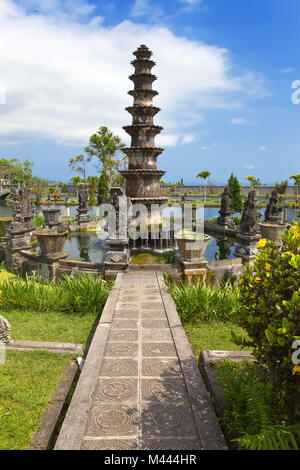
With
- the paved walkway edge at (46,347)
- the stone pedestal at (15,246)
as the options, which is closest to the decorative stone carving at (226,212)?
the stone pedestal at (15,246)

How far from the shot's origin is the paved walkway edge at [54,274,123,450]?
10.6ft

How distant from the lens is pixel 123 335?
567 cm

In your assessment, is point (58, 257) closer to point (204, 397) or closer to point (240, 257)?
point (240, 257)

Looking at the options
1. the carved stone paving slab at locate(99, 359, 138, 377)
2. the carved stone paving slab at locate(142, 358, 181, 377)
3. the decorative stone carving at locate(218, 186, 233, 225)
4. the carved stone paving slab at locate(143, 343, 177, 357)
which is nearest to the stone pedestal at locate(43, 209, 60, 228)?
the decorative stone carving at locate(218, 186, 233, 225)

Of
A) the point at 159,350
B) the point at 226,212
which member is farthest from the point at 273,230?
the point at 226,212

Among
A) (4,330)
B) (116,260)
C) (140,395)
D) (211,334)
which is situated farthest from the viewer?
(116,260)

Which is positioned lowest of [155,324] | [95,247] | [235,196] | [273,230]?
[155,324]

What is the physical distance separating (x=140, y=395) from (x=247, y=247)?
7.92m

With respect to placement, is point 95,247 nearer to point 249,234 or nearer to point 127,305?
point 249,234

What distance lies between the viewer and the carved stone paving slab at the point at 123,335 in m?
5.52

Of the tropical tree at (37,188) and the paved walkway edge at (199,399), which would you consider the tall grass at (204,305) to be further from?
the tropical tree at (37,188)

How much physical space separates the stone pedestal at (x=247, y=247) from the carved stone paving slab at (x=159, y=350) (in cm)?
636

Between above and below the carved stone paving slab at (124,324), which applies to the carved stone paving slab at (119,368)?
below
